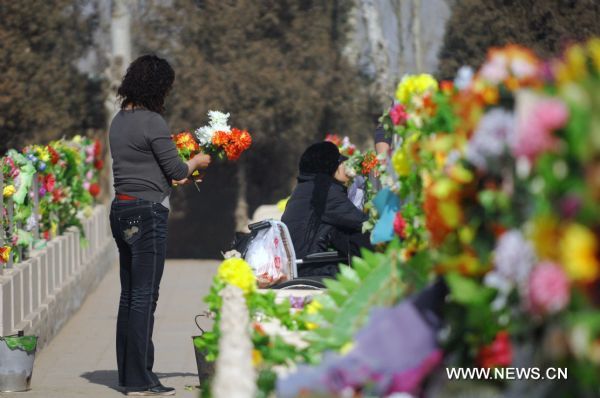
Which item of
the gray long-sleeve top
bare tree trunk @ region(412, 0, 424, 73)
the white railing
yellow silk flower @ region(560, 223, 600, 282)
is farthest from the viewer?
bare tree trunk @ region(412, 0, 424, 73)

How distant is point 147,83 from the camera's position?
24.4 ft

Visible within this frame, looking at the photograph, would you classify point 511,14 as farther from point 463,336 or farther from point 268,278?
point 463,336

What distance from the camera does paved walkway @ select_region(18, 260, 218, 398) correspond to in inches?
323

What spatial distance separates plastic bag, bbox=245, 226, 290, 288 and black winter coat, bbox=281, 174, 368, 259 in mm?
524

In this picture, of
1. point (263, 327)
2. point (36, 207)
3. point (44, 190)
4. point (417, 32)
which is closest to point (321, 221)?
point (36, 207)

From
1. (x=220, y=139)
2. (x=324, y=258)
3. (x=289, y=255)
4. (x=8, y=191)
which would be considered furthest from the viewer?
(x=8, y=191)

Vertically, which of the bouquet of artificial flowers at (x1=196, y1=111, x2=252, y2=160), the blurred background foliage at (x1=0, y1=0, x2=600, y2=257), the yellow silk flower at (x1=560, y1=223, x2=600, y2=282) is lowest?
the yellow silk flower at (x1=560, y1=223, x2=600, y2=282)

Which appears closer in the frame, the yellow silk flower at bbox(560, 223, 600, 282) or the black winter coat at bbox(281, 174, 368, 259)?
the yellow silk flower at bbox(560, 223, 600, 282)

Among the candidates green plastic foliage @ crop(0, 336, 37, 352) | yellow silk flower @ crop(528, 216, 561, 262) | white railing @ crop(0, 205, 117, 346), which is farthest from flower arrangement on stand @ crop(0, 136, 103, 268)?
yellow silk flower @ crop(528, 216, 561, 262)

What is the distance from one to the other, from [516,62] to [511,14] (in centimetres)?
2326

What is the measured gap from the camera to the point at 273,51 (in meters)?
27.6

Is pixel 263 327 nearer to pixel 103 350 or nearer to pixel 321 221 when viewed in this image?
pixel 321 221

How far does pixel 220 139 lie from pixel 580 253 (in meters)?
5.18

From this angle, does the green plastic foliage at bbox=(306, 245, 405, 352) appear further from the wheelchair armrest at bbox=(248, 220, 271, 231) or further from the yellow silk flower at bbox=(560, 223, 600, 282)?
the wheelchair armrest at bbox=(248, 220, 271, 231)
